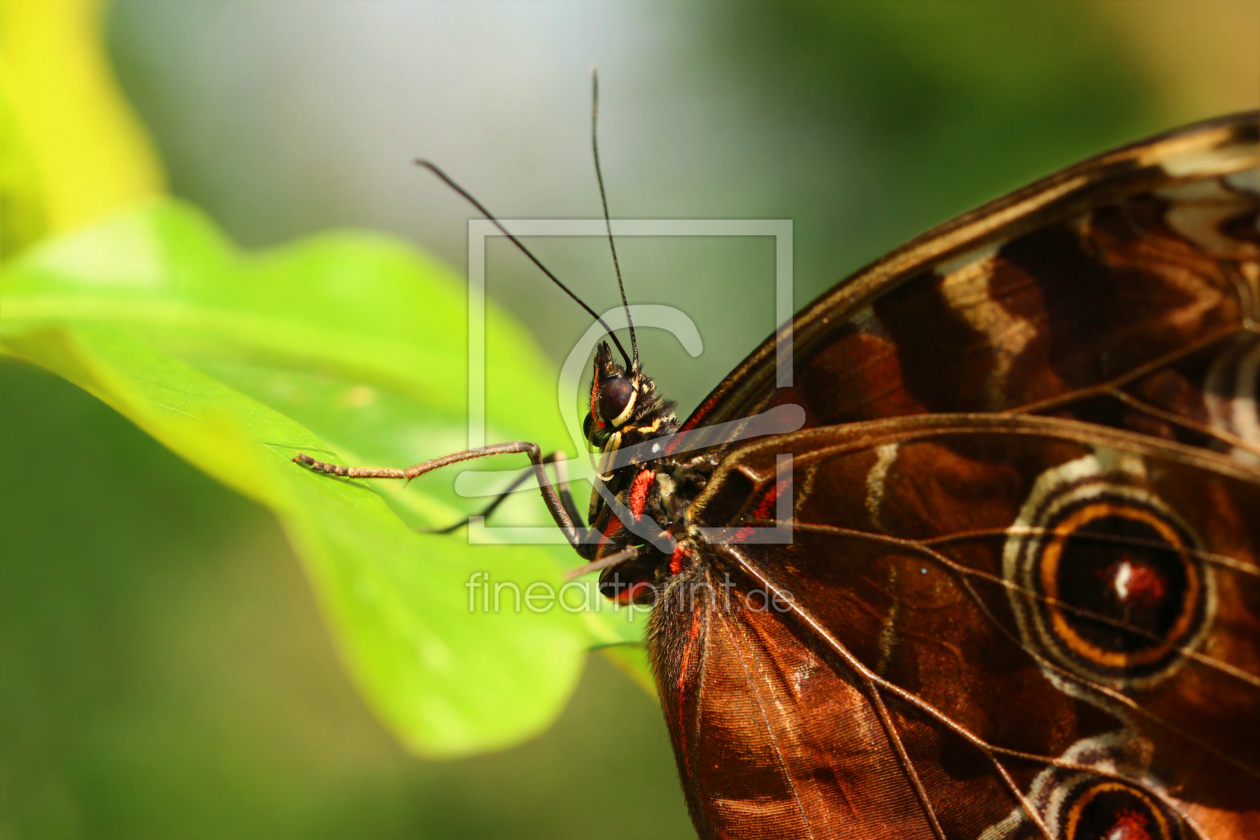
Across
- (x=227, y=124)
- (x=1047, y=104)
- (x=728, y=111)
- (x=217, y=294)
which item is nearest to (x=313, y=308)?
(x=217, y=294)

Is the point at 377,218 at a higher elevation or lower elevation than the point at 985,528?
higher

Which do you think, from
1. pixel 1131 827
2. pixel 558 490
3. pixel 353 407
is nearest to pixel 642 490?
pixel 558 490

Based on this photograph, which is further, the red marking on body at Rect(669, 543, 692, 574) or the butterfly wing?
the red marking on body at Rect(669, 543, 692, 574)

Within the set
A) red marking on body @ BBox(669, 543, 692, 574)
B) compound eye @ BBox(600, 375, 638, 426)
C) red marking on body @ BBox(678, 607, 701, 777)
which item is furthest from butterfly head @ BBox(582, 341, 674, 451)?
red marking on body @ BBox(678, 607, 701, 777)

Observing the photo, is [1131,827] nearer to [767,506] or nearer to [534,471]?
[767,506]

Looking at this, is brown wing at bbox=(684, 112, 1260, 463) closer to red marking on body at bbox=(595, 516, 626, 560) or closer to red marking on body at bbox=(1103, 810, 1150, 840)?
red marking on body at bbox=(595, 516, 626, 560)

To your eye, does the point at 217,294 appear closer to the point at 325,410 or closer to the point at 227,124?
the point at 325,410

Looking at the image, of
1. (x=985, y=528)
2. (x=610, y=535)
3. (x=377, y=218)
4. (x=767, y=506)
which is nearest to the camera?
(x=985, y=528)
